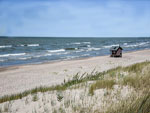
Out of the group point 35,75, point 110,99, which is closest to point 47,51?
point 35,75

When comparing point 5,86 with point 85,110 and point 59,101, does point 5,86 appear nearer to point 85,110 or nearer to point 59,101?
point 59,101

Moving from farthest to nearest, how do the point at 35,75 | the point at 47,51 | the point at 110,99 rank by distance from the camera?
the point at 47,51
the point at 35,75
the point at 110,99

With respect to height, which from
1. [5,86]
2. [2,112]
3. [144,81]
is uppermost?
[144,81]

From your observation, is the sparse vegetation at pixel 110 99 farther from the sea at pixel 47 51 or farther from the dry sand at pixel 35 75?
the sea at pixel 47 51

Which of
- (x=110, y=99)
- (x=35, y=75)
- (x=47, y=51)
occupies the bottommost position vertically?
(x=35, y=75)

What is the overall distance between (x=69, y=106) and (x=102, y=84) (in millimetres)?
1907

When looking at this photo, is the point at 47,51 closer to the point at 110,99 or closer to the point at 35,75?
the point at 35,75

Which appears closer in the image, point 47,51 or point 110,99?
point 110,99

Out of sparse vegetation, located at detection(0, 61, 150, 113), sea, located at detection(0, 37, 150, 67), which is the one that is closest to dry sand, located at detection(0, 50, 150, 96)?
sparse vegetation, located at detection(0, 61, 150, 113)

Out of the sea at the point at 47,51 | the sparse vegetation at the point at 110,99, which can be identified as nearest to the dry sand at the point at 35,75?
the sparse vegetation at the point at 110,99

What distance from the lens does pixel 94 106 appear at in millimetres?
3793

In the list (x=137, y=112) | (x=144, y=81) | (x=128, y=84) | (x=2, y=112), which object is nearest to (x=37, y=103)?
(x=2, y=112)

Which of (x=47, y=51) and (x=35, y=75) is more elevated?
(x=47, y=51)

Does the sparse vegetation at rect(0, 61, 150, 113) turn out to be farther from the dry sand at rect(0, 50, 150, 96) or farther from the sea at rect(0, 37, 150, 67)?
the sea at rect(0, 37, 150, 67)
